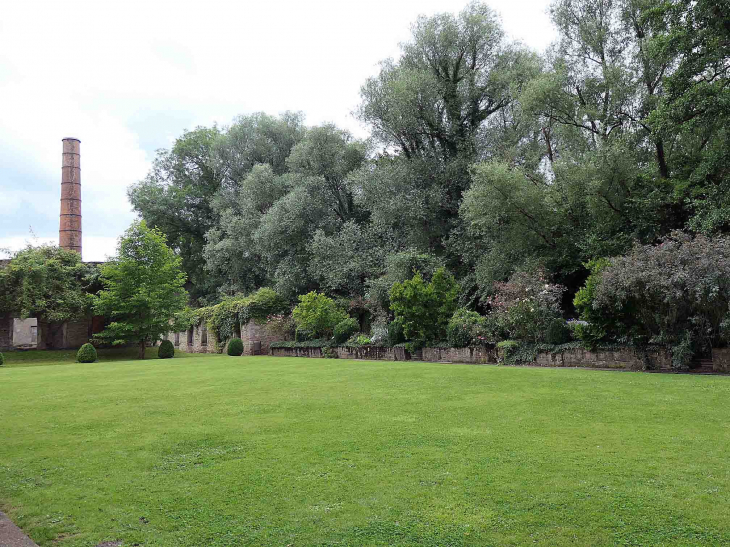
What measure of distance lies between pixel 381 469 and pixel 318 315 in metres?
18.6

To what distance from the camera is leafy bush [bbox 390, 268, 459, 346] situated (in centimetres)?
1794

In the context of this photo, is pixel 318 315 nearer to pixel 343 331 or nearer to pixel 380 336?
pixel 343 331

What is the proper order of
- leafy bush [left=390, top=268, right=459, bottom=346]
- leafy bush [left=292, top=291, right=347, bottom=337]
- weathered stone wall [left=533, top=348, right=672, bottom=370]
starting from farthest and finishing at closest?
leafy bush [left=292, top=291, right=347, bottom=337]
leafy bush [left=390, top=268, right=459, bottom=346]
weathered stone wall [left=533, top=348, right=672, bottom=370]

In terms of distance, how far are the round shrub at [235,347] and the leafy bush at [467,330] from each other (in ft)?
43.4

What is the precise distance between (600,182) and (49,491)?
50.2 ft

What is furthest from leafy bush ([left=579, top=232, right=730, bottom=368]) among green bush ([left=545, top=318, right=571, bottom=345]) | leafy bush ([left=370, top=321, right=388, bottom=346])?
leafy bush ([left=370, top=321, right=388, bottom=346])

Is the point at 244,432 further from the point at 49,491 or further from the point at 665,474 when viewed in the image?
the point at 665,474

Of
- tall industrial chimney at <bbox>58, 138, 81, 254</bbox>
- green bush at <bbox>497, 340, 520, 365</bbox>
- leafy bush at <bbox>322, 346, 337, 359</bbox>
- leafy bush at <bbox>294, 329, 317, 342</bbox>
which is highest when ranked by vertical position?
tall industrial chimney at <bbox>58, 138, 81, 254</bbox>

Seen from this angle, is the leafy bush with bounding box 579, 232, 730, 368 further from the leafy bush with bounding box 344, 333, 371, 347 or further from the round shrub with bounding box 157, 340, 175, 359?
the round shrub with bounding box 157, 340, 175, 359

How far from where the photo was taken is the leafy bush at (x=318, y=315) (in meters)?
22.9

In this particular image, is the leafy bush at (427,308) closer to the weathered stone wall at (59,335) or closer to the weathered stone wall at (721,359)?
the weathered stone wall at (721,359)

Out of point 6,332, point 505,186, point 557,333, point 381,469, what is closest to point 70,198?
point 6,332

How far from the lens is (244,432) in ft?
19.5

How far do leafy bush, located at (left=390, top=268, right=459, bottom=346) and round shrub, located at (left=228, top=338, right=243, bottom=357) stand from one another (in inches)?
439
